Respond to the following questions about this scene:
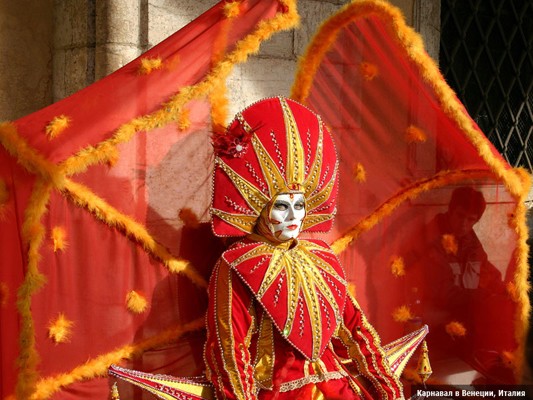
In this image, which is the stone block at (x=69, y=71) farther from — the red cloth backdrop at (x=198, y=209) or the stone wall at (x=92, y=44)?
the red cloth backdrop at (x=198, y=209)

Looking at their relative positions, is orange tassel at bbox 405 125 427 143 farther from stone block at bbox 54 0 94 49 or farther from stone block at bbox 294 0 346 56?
stone block at bbox 54 0 94 49

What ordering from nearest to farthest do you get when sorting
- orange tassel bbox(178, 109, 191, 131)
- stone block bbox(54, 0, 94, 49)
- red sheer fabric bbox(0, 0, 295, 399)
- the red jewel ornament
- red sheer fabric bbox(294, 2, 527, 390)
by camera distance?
red sheer fabric bbox(0, 0, 295, 399) → the red jewel ornament → orange tassel bbox(178, 109, 191, 131) → red sheer fabric bbox(294, 2, 527, 390) → stone block bbox(54, 0, 94, 49)

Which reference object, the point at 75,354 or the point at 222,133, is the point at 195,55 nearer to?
the point at 222,133

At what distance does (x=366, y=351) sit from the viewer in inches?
104

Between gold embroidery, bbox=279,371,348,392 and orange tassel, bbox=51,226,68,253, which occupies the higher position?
orange tassel, bbox=51,226,68,253

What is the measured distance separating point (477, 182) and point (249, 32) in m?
1.16

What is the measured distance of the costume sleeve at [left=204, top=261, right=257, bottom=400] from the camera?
2.30 m

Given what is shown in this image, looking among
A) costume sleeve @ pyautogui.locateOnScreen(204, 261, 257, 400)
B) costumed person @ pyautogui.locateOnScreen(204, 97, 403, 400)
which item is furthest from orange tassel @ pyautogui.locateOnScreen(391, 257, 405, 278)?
costume sleeve @ pyautogui.locateOnScreen(204, 261, 257, 400)

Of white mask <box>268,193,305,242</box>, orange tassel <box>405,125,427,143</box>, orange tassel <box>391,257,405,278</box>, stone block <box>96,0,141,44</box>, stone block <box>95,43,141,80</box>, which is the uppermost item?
stone block <box>96,0,141,44</box>

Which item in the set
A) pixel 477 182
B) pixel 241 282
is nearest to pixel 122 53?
pixel 241 282

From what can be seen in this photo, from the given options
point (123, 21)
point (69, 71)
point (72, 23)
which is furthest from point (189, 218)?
point (72, 23)

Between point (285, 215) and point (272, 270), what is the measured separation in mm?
190

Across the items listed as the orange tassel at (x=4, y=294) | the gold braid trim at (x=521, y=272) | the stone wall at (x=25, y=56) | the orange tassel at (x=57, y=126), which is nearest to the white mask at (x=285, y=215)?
the orange tassel at (x=57, y=126)

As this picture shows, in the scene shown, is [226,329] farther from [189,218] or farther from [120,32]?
[120,32]
